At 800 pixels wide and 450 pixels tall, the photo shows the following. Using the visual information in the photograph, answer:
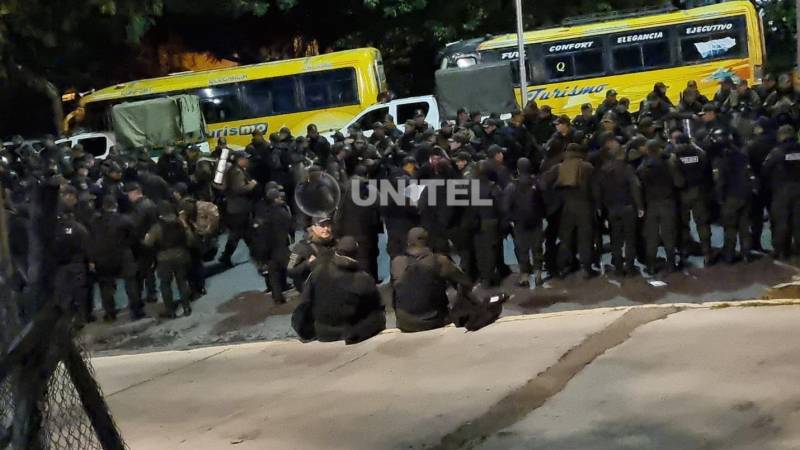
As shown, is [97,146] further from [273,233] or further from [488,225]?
[488,225]

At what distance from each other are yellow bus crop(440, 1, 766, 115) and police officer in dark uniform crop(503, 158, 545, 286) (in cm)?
1227

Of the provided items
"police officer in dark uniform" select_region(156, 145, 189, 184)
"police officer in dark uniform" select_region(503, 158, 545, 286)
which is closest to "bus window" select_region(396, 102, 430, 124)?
"police officer in dark uniform" select_region(156, 145, 189, 184)

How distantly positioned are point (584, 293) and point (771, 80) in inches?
274

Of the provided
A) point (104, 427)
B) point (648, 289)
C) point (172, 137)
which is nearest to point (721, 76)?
point (172, 137)

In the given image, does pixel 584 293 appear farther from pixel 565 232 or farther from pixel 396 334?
pixel 396 334

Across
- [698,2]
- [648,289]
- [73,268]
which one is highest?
[698,2]

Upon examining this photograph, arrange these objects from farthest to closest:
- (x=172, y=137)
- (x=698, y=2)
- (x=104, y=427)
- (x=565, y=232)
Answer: (x=698, y=2) < (x=172, y=137) < (x=565, y=232) < (x=104, y=427)

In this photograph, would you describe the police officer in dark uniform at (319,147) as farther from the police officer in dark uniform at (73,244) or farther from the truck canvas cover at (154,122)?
the truck canvas cover at (154,122)

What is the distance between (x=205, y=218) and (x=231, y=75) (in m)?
12.3

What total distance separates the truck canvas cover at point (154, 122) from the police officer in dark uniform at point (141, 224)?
346 inches

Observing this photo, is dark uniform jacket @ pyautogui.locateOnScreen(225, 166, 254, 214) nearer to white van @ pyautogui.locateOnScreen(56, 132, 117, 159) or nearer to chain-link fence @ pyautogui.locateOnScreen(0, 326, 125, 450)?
white van @ pyautogui.locateOnScreen(56, 132, 117, 159)

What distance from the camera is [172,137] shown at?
75.6 feet

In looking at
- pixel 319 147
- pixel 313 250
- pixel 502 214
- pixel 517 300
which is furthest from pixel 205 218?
pixel 517 300

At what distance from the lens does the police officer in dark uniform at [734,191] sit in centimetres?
1219
